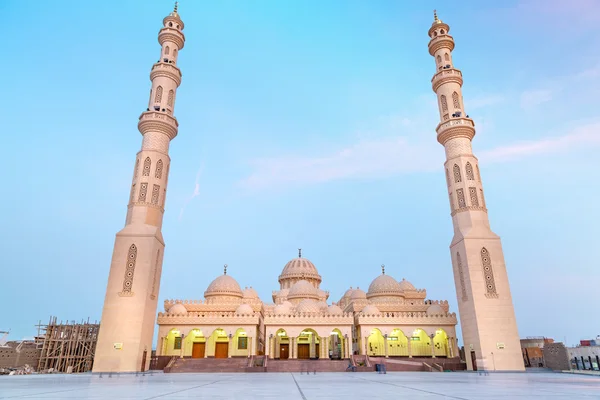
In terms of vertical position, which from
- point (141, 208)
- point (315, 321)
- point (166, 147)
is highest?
point (166, 147)

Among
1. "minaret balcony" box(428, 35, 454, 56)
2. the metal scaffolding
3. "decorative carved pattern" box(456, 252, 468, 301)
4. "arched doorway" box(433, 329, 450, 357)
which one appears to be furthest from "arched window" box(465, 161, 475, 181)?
the metal scaffolding

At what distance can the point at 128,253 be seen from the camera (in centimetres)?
2677

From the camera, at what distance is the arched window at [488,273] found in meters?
26.6

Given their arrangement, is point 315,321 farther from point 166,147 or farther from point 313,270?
point 166,147

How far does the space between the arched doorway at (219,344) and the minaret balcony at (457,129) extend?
24.1m

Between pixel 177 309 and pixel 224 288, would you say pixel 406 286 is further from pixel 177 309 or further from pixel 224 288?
pixel 177 309

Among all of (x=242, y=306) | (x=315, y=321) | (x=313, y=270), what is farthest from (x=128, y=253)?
(x=313, y=270)

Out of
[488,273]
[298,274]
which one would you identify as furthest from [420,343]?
[298,274]

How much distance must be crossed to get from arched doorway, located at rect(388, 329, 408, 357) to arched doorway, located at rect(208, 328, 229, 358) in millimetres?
13530

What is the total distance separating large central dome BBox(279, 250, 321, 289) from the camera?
43.2m

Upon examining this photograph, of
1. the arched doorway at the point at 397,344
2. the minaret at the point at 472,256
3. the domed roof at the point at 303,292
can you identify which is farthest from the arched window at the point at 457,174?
the domed roof at the point at 303,292

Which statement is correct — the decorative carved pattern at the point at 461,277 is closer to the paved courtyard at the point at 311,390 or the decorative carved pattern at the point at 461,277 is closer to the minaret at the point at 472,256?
the minaret at the point at 472,256

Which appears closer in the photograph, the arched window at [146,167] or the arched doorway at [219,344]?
the arched window at [146,167]

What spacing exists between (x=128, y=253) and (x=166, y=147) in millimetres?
9130
